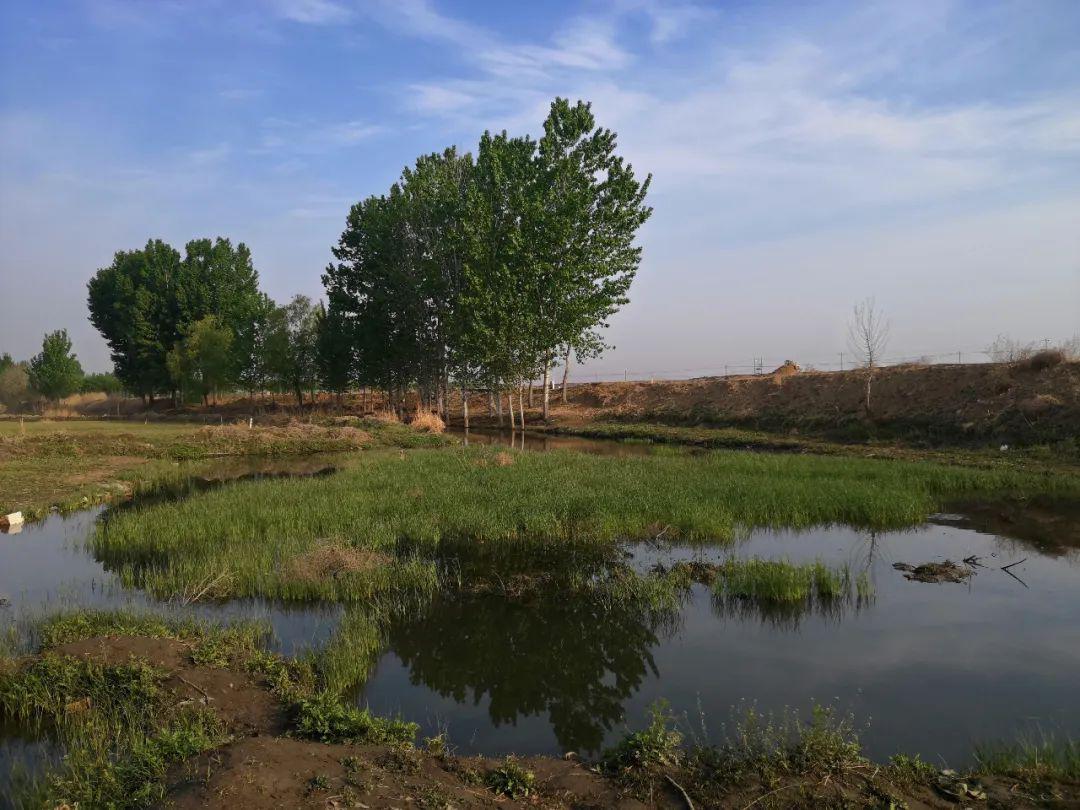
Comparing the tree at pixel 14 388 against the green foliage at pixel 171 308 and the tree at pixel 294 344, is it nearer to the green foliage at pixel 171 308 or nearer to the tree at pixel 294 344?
the green foliage at pixel 171 308

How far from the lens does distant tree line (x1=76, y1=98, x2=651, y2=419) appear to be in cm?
4219

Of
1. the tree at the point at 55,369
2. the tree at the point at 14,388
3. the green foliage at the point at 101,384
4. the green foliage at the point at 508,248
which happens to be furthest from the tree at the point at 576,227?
the green foliage at the point at 101,384

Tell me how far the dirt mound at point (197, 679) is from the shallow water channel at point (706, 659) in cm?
103

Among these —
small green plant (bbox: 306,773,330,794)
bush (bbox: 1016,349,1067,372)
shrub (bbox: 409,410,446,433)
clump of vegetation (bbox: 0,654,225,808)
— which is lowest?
clump of vegetation (bbox: 0,654,225,808)

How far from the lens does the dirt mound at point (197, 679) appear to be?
6.35 m

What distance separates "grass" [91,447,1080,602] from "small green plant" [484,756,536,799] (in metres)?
5.39

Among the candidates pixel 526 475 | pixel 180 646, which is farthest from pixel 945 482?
pixel 180 646

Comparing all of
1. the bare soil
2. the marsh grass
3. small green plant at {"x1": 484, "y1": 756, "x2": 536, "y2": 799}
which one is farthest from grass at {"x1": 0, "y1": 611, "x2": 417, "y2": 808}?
the marsh grass

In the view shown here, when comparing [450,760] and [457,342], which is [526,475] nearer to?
[450,760]

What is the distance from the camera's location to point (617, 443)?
3747 cm

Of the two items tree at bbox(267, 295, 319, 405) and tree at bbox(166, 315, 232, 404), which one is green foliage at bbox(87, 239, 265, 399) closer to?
tree at bbox(166, 315, 232, 404)

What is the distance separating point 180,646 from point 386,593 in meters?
3.48

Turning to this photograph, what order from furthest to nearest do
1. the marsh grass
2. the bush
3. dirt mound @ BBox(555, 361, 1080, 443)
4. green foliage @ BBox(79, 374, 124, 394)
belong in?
green foliage @ BBox(79, 374, 124, 394) → the bush → dirt mound @ BBox(555, 361, 1080, 443) → the marsh grass

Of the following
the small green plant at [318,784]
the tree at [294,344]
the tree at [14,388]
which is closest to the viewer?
the small green plant at [318,784]
